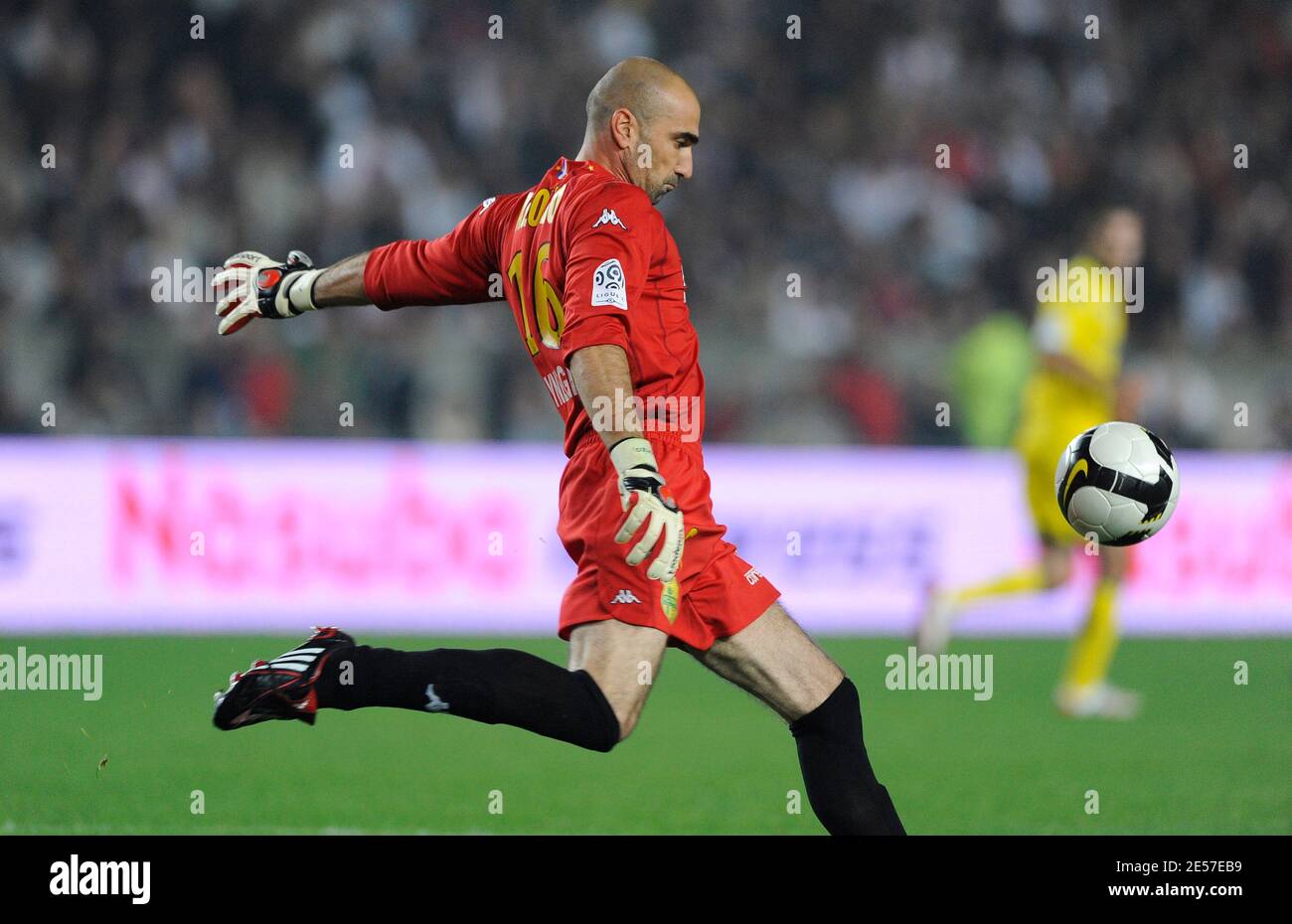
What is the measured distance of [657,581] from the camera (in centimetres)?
390

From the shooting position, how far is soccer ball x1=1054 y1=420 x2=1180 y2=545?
5441 millimetres

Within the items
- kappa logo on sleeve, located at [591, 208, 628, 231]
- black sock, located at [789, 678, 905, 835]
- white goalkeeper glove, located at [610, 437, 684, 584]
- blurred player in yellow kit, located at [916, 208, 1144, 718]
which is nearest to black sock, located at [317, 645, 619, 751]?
white goalkeeper glove, located at [610, 437, 684, 584]

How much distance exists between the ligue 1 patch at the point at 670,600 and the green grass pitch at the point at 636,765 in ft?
5.10

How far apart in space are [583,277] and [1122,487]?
2525mm

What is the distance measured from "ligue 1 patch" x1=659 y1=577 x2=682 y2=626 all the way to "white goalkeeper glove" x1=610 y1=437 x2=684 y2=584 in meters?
0.31

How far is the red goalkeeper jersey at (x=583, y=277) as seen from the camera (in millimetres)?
3764

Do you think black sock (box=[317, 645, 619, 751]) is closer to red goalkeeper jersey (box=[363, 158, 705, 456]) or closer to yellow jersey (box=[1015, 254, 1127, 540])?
red goalkeeper jersey (box=[363, 158, 705, 456])

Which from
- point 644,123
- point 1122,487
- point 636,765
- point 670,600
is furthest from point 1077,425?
point 670,600

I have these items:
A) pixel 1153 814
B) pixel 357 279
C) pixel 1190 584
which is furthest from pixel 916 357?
pixel 357 279

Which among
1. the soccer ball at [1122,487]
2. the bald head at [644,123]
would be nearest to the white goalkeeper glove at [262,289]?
the bald head at [644,123]

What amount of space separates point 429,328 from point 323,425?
3.98 ft

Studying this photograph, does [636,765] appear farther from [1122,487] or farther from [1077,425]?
[1077,425]

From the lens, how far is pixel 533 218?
410 centimetres

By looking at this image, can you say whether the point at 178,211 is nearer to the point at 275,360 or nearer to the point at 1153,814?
the point at 275,360
